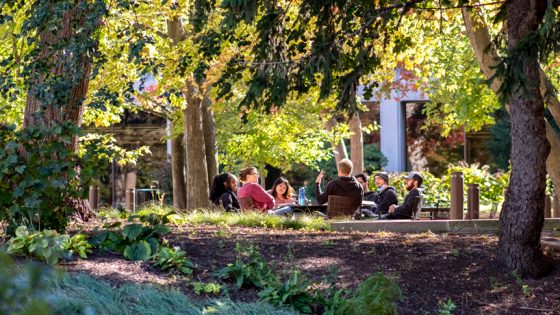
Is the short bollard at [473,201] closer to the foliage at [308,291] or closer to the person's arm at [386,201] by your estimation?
the person's arm at [386,201]

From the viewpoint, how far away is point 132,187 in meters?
27.5

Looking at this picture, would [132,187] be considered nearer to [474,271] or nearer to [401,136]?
[401,136]

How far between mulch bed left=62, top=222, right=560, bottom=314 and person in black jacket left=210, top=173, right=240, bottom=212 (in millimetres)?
5230

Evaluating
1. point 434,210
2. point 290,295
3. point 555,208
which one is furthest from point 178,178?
point 290,295

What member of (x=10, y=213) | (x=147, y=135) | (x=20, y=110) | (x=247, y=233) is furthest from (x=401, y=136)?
(x=10, y=213)

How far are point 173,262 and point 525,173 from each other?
134 inches

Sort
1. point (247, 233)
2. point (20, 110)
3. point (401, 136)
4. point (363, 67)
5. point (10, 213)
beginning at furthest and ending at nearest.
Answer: point (401, 136) → point (20, 110) → point (247, 233) → point (363, 67) → point (10, 213)

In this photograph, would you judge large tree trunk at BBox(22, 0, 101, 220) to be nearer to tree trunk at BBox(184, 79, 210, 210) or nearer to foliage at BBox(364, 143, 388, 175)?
tree trunk at BBox(184, 79, 210, 210)

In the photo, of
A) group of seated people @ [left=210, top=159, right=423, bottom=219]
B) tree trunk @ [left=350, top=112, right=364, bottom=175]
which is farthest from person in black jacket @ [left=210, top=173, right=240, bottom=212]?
tree trunk @ [left=350, top=112, right=364, bottom=175]

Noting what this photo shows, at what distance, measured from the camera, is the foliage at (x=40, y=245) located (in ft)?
24.9

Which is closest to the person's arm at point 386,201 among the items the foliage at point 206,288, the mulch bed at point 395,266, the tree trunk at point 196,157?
the mulch bed at point 395,266

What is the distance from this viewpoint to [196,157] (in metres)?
20.7

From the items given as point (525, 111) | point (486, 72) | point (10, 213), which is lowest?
point (10, 213)

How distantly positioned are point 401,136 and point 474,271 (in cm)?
2699
